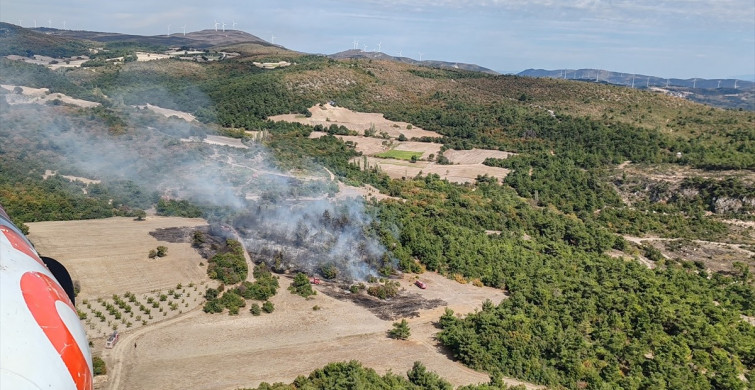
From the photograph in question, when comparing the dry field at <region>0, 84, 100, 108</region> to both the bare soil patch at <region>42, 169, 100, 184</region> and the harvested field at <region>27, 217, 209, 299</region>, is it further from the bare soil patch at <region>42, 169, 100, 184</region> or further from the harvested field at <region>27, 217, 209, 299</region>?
the harvested field at <region>27, 217, 209, 299</region>

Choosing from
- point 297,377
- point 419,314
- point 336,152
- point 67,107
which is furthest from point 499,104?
point 297,377

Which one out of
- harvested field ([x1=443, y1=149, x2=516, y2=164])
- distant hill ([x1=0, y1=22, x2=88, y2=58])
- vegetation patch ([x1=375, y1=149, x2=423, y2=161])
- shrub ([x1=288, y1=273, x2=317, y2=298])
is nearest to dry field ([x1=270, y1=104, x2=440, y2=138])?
vegetation patch ([x1=375, y1=149, x2=423, y2=161])

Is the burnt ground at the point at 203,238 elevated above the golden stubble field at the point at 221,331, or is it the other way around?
the burnt ground at the point at 203,238

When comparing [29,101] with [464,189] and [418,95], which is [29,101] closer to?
[464,189]

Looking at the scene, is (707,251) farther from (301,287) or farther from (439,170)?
(301,287)

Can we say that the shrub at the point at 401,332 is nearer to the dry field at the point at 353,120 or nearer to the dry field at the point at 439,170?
the dry field at the point at 439,170

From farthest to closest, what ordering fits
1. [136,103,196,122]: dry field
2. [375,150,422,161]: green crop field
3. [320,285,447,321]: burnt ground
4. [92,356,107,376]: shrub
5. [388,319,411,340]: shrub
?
1. [136,103,196,122]: dry field
2. [375,150,422,161]: green crop field
3. [320,285,447,321]: burnt ground
4. [388,319,411,340]: shrub
5. [92,356,107,376]: shrub

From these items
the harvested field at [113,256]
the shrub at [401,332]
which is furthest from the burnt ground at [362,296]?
the shrub at [401,332]
